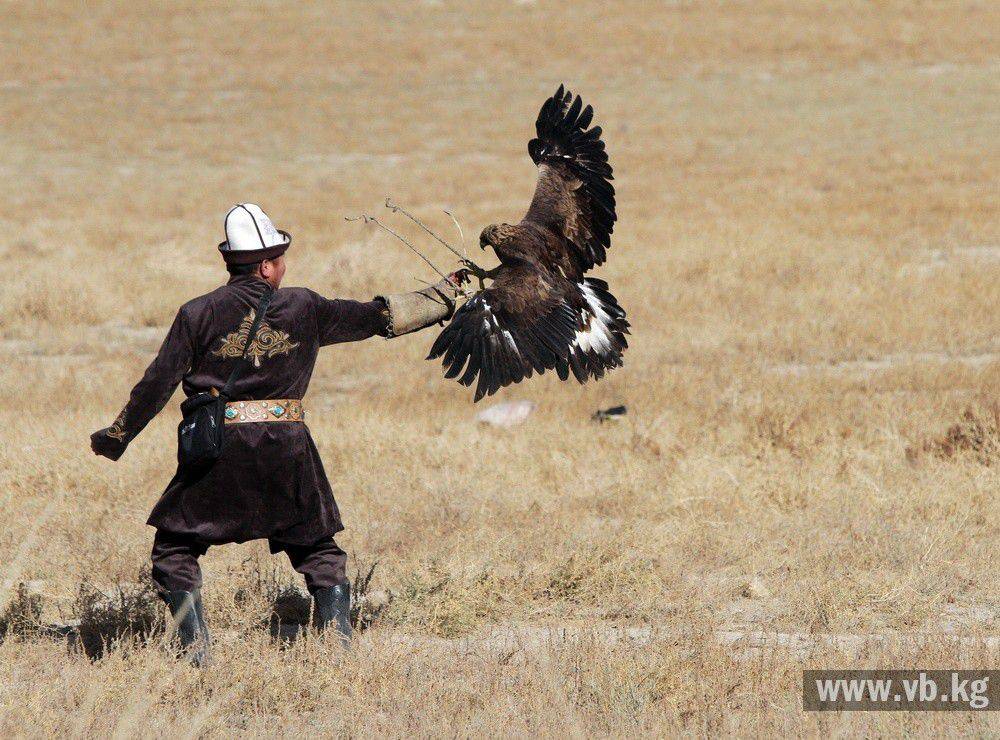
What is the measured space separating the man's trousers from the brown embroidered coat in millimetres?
79

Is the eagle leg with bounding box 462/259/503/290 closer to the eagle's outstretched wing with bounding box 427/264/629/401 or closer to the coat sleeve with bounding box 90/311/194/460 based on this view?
the eagle's outstretched wing with bounding box 427/264/629/401

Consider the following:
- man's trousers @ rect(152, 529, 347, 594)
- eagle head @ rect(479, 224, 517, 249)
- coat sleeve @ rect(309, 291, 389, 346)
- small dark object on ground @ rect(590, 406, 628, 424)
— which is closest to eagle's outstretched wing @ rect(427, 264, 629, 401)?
eagle head @ rect(479, 224, 517, 249)

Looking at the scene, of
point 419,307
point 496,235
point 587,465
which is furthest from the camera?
point 587,465

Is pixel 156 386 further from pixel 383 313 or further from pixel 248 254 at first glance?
pixel 383 313

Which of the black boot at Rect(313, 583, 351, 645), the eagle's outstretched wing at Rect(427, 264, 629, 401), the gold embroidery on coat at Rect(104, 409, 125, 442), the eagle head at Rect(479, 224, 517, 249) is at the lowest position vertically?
the black boot at Rect(313, 583, 351, 645)

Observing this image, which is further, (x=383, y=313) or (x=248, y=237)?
(x=383, y=313)

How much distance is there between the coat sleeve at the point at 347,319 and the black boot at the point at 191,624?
1099 mm

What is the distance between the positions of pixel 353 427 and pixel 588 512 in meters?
2.22

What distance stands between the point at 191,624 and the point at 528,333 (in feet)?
5.76

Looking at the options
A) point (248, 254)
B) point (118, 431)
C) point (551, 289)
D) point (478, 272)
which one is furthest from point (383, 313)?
point (118, 431)

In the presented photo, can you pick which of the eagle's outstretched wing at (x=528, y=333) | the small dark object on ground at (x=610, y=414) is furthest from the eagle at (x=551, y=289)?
the small dark object on ground at (x=610, y=414)

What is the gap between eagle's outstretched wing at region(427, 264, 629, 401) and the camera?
4.82m

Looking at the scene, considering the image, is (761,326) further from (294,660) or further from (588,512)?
(294,660)

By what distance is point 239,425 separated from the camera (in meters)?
4.53
